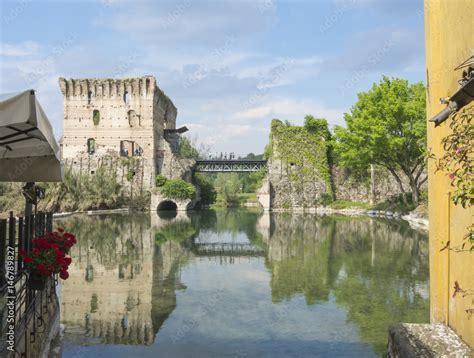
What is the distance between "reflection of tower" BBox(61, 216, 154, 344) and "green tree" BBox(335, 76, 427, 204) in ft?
59.9

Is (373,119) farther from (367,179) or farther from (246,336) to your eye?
(246,336)

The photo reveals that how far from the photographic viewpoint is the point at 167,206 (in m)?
45.6

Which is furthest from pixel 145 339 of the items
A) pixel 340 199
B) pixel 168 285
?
pixel 340 199

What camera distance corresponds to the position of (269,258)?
14375 mm

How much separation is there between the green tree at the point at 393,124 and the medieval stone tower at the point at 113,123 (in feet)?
64.9

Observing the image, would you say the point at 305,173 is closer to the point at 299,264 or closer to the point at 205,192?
the point at 205,192

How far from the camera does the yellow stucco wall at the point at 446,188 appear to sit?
4.70 metres

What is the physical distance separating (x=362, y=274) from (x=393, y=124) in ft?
65.9

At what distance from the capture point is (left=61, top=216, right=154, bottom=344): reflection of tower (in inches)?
288

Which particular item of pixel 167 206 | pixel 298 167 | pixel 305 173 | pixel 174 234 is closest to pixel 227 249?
pixel 174 234

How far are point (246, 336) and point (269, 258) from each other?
7.30m

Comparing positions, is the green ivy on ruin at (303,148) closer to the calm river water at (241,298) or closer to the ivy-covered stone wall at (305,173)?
the ivy-covered stone wall at (305,173)

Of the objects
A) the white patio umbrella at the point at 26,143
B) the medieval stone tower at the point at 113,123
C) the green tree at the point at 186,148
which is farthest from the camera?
the green tree at the point at 186,148

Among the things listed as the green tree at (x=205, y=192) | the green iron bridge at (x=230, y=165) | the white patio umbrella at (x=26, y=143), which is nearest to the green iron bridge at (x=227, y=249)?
the white patio umbrella at (x=26, y=143)
